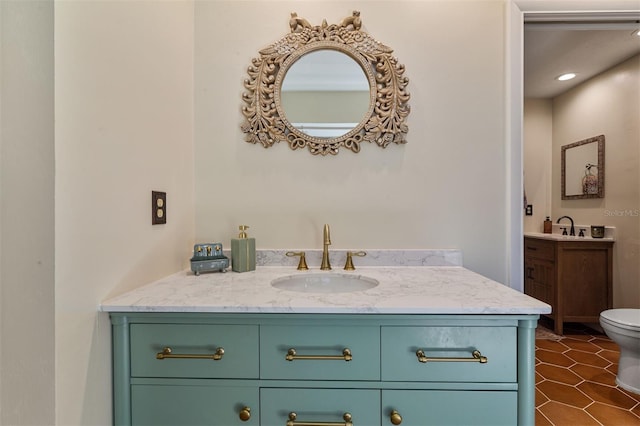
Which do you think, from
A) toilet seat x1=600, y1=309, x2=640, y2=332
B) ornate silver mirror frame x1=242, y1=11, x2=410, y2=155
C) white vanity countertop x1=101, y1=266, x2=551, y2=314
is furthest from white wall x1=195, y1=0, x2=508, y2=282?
toilet seat x1=600, y1=309, x2=640, y2=332

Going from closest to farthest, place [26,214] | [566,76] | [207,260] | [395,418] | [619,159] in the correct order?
[26,214]
[395,418]
[207,260]
[619,159]
[566,76]

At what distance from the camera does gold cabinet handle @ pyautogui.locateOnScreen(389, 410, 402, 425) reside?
829 millimetres

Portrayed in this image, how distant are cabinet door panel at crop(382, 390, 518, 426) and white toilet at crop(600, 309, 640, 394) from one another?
1.38 metres

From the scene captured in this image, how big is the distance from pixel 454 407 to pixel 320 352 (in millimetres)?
408

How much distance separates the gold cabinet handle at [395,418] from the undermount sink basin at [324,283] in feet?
1.61

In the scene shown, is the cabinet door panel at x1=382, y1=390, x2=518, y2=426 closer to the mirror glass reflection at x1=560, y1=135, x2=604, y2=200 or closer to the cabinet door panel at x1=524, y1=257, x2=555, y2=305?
the mirror glass reflection at x1=560, y1=135, x2=604, y2=200

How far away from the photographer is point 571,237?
238 centimetres

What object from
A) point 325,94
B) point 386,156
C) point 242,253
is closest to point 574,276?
point 386,156

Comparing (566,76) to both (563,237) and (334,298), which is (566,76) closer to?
(563,237)

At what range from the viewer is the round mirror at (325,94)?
1.42 meters

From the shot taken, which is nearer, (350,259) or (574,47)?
(350,259)

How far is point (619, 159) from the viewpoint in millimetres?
1849

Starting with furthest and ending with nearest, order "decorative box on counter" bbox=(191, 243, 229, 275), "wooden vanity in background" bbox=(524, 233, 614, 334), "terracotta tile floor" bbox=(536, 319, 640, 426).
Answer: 1. "wooden vanity in background" bbox=(524, 233, 614, 334)
2. "terracotta tile floor" bbox=(536, 319, 640, 426)
3. "decorative box on counter" bbox=(191, 243, 229, 275)

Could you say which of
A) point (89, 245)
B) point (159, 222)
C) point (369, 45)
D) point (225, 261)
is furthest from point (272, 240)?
point (369, 45)
